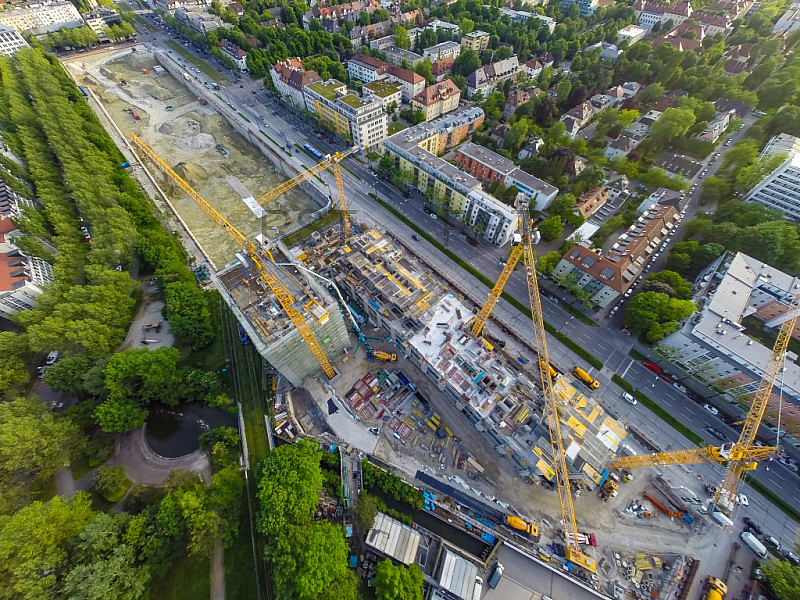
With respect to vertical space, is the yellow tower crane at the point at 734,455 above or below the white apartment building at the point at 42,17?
below

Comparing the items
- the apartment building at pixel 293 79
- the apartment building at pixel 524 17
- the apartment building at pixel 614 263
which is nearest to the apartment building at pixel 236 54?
the apartment building at pixel 293 79

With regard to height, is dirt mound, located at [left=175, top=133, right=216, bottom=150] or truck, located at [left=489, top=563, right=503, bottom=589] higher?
dirt mound, located at [left=175, top=133, right=216, bottom=150]

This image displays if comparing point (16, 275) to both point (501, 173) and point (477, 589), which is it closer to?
point (477, 589)

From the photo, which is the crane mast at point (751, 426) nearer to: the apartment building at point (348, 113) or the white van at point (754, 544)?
the white van at point (754, 544)

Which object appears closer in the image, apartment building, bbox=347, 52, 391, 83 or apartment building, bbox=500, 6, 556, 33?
apartment building, bbox=347, 52, 391, 83

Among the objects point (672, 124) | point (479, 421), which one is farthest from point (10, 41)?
point (672, 124)

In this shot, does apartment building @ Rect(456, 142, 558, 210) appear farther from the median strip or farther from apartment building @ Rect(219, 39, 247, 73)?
apartment building @ Rect(219, 39, 247, 73)

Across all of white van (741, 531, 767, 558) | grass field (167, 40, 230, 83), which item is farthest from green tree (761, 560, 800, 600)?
grass field (167, 40, 230, 83)
